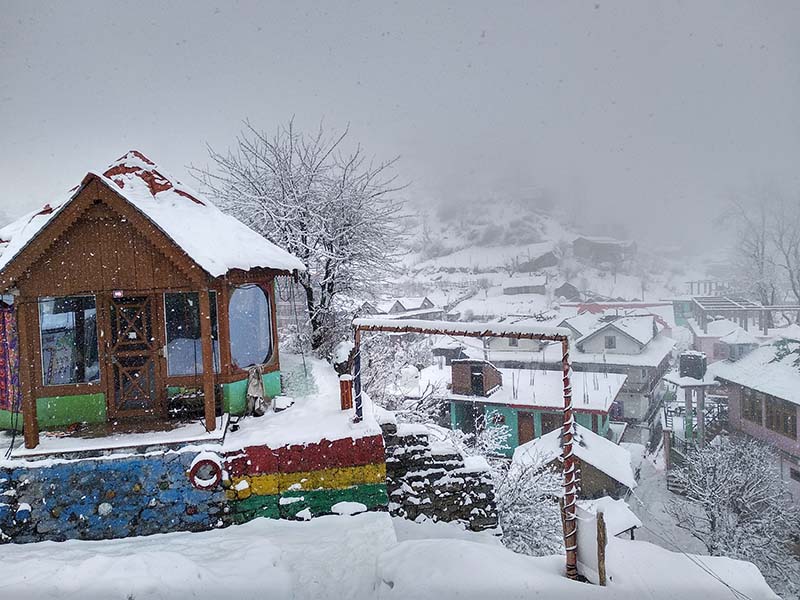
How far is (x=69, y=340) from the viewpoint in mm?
6535

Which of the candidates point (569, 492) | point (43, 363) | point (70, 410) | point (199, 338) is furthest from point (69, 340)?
point (569, 492)

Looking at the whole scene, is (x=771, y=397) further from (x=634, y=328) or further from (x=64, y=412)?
(x=64, y=412)

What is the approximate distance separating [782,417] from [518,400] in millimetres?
8831

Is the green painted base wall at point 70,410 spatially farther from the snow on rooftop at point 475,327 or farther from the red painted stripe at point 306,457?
the snow on rooftop at point 475,327

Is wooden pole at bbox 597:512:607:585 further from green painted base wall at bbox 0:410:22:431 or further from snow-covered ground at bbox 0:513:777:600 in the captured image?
green painted base wall at bbox 0:410:22:431

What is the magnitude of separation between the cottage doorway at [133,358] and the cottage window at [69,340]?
288mm

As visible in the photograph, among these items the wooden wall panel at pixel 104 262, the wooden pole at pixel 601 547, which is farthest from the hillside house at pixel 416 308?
the wooden pole at pixel 601 547

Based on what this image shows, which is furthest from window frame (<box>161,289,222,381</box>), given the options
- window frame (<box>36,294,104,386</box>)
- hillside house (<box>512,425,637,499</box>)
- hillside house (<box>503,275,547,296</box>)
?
hillside house (<box>503,275,547,296</box>)

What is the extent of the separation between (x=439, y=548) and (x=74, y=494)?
4.26 metres

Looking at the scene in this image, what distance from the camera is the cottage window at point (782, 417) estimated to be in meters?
15.2

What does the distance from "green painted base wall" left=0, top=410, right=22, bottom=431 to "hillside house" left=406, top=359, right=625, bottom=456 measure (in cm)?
1219

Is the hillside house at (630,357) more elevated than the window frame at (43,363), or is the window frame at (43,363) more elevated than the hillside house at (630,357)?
the window frame at (43,363)

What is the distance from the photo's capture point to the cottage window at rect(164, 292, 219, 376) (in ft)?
22.3

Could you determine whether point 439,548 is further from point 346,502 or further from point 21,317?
point 21,317
